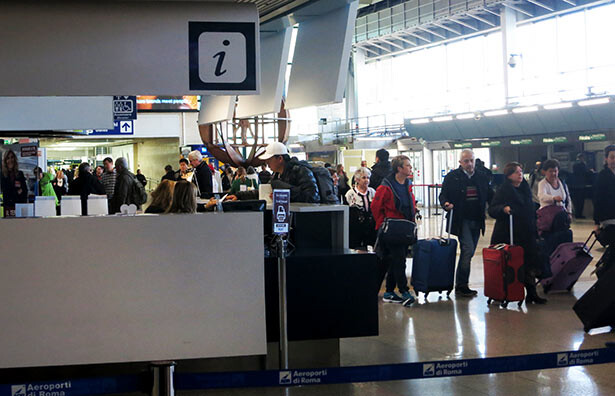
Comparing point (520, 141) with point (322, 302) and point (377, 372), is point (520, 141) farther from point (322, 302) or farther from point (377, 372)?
point (377, 372)

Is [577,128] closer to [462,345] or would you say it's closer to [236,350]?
[462,345]

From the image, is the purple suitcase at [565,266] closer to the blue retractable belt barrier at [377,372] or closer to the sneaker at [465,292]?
the sneaker at [465,292]

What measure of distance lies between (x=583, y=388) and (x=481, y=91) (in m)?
25.8

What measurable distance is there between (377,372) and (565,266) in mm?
5219

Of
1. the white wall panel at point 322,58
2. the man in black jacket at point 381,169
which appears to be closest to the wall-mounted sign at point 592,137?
the man in black jacket at point 381,169

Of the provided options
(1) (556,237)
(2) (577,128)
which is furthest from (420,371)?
(2) (577,128)

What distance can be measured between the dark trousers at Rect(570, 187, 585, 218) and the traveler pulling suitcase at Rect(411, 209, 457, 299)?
510 inches

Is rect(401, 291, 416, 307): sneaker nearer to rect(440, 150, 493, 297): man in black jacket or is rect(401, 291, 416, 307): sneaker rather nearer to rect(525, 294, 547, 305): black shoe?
rect(440, 150, 493, 297): man in black jacket

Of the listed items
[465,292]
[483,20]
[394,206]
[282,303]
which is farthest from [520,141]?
[282,303]

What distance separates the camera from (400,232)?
7.74 m

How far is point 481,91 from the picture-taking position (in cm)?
2922

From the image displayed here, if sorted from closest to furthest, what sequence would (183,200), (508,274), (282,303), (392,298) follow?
(282,303), (183,200), (508,274), (392,298)

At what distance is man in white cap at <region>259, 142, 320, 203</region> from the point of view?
6.47 m

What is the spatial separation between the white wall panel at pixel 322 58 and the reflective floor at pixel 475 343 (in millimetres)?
2246
